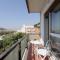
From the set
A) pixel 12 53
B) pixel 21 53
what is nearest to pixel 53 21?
pixel 21 53

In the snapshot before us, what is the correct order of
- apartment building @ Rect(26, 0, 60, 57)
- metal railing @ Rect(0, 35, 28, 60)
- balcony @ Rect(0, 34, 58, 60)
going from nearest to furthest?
metal railing @ Rect(0, 35, 28, 60) < balcony @ Rect(0, 34, 58, 60) < apartment building @ Rect(26, 0, 60, 57)

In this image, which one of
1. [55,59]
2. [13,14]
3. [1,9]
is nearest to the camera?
[55,59]

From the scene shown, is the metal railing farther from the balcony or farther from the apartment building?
the apartment building

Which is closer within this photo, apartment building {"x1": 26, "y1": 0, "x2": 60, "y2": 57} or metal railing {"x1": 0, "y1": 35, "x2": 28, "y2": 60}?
metal railing {"x1": 0, "y1": 35, "x2": 28, "y2": 60}

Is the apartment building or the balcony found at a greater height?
the apartment building

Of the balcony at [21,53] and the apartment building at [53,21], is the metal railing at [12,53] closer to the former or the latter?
the balcony at [21,53]

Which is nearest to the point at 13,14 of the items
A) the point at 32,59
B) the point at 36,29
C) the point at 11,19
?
the point at 11,19

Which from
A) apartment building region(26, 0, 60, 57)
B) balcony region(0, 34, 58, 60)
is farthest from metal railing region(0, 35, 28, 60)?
apartment building region(26, 0, 60, 57)

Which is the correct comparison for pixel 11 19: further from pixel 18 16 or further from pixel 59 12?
pixel 59 12

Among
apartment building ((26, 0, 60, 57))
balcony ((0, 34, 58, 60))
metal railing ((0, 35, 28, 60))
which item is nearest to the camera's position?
metal railing ((0, 35, 28, 60))

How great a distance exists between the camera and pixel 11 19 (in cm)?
2945

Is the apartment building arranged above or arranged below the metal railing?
above

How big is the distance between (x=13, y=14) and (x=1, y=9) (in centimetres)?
327

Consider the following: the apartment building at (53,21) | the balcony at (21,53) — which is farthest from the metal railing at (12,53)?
the apartment building at (53,21)
